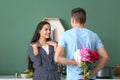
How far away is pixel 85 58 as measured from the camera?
76.3 inches

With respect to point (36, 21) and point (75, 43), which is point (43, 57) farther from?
point (36, 21)

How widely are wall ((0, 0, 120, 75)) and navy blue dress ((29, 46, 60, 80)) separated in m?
0.89

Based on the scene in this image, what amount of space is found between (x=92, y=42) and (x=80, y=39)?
10cm

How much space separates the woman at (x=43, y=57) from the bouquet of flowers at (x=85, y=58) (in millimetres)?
906

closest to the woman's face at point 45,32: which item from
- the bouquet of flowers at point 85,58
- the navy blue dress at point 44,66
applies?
the navy blue dress at point 44,66

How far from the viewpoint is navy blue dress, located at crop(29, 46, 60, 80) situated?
284 cm

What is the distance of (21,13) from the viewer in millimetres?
3779

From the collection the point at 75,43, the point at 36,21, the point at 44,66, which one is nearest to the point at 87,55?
the point at 75,43

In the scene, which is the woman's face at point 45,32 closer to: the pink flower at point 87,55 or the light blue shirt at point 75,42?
the light blue shirt at point 75,42

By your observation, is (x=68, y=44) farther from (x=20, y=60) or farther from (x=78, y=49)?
(x=20, y=60)

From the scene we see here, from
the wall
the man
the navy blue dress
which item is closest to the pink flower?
the man

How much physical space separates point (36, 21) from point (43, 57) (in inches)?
39.3

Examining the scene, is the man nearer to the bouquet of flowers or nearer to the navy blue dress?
the bouquet of flowers

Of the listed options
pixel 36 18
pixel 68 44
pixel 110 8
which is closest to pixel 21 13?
pixel 36 18
